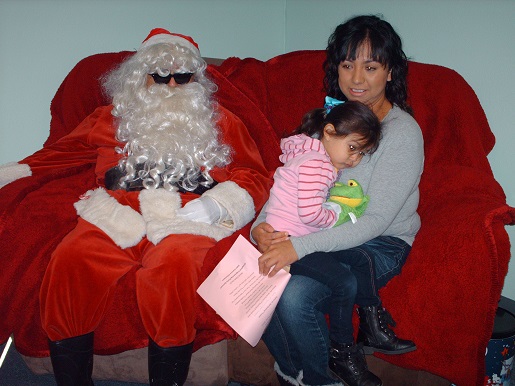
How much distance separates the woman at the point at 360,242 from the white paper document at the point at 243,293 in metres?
0.04

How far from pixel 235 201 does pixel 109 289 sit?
57cm

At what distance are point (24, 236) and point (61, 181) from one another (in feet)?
1.33

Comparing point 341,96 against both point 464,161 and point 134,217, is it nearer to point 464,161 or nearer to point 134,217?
point 464,161

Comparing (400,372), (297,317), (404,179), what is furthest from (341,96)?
(400,372)

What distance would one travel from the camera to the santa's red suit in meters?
1.56

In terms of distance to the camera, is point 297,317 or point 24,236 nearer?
point 297,317

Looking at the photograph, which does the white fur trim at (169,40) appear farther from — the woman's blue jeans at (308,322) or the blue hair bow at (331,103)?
the woman's blue jeans at (308,322)

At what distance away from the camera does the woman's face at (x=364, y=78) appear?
5.77ft

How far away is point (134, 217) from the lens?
5.86 ft

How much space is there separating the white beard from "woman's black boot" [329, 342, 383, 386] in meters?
0.87

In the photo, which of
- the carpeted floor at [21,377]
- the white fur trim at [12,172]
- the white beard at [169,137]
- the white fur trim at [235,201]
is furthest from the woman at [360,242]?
the white fur trim at [12,172]

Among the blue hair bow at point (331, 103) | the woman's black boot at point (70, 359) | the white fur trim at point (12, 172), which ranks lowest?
the woman's black boot at point (70, 359)

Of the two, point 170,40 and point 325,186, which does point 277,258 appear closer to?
point 325,186

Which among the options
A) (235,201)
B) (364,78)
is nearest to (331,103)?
(364,78)
